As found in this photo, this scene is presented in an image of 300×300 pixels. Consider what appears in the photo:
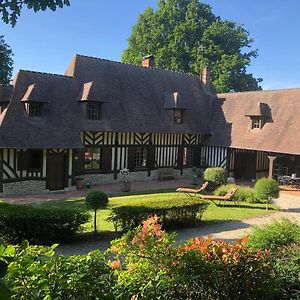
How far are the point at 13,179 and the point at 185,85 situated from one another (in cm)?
1413

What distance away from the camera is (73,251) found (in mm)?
9320

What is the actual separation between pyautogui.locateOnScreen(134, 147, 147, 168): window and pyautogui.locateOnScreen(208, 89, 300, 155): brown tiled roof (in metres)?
4.80

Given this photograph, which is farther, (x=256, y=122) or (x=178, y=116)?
(x=178, y=116)

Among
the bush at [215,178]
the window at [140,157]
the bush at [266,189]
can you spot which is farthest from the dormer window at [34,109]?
the bush at [266,189]

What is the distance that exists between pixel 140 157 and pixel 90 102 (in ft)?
15.3

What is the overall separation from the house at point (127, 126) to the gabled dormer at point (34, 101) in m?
0.05

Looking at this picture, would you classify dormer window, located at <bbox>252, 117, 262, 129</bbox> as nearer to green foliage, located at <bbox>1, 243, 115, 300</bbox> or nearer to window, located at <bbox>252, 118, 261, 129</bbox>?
window, located at <bbox>252, 118, 261, 129</bbox>

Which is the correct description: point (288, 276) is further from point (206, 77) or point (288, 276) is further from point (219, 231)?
point (206, 77)

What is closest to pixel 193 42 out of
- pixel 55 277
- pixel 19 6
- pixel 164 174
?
pixel 164 174

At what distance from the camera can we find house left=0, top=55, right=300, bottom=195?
57.6ft

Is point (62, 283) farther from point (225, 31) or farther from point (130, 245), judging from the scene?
point (225, 31)

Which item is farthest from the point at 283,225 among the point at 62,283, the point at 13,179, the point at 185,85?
the point at 185,85

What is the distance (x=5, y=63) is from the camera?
30094 millimetres

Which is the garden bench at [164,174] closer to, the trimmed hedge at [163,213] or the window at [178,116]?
the window at [178,116]
